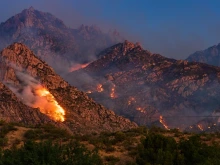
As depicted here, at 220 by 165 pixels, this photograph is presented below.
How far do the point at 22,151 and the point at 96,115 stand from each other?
95.2 m

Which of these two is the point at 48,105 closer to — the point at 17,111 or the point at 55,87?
the point at 55,87

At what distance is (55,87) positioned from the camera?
117375 mm

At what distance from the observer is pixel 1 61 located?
116 meters

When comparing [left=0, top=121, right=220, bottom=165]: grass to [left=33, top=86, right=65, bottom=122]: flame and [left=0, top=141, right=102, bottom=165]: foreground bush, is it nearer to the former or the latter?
[left=0, top=141, right=102, bottom=165]: foreground bush

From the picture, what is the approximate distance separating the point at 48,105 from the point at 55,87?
1382 cm

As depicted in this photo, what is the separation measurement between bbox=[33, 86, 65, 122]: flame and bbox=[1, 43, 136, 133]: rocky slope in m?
1.62

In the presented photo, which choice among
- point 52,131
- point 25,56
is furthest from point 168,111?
point 52,131

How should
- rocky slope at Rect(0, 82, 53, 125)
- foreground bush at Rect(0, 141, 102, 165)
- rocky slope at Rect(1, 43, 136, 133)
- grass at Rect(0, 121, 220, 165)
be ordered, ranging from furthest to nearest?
1. rocky slope at Rect(1, 43, 136, 133)
2. rocky slope at Rect(0, 82, 53, 125)
3. grass at Rect(0, 121, 220, 165)
4. foreground bush at Rect(0, 141, 102, 165)

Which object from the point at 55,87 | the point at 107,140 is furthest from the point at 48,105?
the point at 107,140

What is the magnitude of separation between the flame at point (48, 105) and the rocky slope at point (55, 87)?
162 centimetres

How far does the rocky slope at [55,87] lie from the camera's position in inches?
4168

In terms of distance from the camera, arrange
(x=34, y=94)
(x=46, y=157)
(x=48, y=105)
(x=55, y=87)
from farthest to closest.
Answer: (x=55, y=87), (x=34, y=94), (x=48, y=105), (x=46, y=157)

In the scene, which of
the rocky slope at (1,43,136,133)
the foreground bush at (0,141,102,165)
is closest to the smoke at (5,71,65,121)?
the rocky slope at (1,43,136,133)

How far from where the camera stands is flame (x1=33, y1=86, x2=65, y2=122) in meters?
95.8
